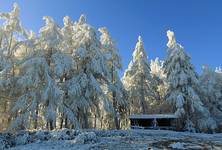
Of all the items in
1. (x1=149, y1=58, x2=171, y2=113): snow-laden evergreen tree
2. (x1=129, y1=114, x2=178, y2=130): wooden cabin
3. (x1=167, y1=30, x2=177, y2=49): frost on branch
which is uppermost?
(x1=167, y1=30, x2=177, y2=49): frost on branch

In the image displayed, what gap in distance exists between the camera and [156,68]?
6550 cm

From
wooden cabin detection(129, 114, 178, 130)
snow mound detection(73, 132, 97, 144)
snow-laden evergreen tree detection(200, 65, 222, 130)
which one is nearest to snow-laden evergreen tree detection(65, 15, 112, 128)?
wooden cabin detection(129, 114, 178, 130)

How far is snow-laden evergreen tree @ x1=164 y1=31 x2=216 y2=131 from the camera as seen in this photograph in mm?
40531

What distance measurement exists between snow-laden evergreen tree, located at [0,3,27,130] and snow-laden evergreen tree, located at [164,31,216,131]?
1939 centimetres

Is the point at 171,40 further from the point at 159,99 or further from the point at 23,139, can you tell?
the point at 23,139

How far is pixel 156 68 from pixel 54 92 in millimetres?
37860

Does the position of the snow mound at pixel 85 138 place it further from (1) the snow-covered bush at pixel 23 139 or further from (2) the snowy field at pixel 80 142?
(1) the snow-covered bush at pixel 23 139

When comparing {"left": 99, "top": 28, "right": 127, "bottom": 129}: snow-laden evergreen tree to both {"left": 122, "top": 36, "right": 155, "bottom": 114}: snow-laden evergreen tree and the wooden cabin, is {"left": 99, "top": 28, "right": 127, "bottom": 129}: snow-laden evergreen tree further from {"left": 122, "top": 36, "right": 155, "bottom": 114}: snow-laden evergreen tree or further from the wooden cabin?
{"left": 122, "top": 36, "right": 155, "bottom": 114}: snow-laden evergreen tree

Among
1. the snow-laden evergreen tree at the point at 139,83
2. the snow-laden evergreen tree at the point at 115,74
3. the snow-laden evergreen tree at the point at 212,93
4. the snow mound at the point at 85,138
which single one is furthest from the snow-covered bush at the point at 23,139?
the snow-laden evergreen tree at the point at 212,93

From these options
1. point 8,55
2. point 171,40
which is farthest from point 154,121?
point 8,55

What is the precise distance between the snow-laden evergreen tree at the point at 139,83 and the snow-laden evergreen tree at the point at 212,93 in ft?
25.7

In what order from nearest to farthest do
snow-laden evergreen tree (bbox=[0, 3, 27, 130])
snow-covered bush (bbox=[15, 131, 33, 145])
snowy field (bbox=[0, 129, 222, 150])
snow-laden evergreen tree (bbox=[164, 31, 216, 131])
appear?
1. snowy field (bbox=[0, 129, 222, 150])
2. snow-covered bush (bbox=[15, 131, 33, 145])
3. snow-laden evergreen tree (bbox=[0, 3, 27, 130])
4. snow-laden evergreen tree (bbox=[164, 31, 216, 131])

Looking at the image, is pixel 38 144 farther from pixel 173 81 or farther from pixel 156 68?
pixel 156 68

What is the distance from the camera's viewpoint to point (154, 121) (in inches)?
1593
